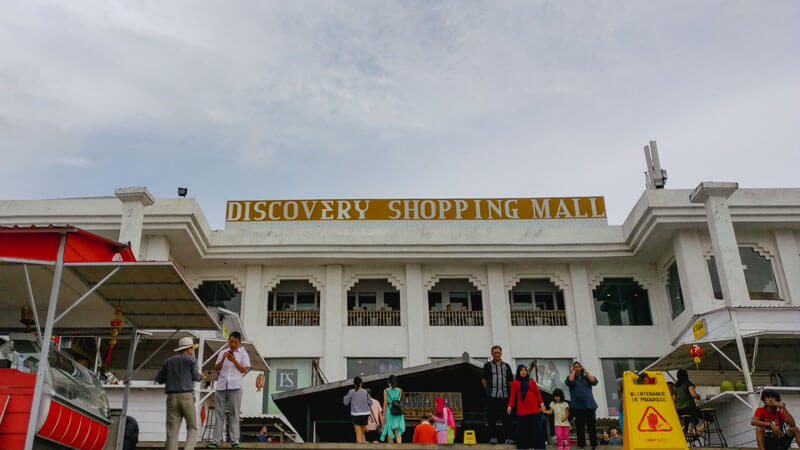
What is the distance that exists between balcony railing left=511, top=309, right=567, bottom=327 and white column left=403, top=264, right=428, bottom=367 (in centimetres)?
280

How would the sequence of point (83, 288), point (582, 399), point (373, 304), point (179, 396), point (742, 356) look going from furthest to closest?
1. point (373, 304)
2. point (742, 356)
3. point (582, 399)
4. point (83, 288)
5. point (179, 396)

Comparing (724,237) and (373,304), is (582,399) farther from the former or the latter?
(373,304)

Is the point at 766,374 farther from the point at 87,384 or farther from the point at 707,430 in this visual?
the point at 87,384

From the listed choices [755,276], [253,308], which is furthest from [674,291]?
[253,308]

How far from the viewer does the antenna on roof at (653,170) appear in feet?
74.6

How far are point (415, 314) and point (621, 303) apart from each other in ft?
20.9

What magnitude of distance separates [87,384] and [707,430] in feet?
41.4

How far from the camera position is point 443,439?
14.6 m

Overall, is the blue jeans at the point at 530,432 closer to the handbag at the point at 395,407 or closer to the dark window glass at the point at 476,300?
the handbag at the point at 395,407

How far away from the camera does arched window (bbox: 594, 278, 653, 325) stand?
73.8 feet

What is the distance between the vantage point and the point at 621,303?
74.7 feet

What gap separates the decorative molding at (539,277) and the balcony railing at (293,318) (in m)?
5.98

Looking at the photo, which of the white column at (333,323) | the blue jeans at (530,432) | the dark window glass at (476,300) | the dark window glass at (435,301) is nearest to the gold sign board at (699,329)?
the dark window glass at (476,300)

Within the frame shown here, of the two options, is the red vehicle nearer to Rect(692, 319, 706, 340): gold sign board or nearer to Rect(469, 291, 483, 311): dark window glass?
Rect(692, 319, 706, 340): gold sign board
